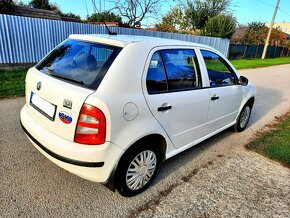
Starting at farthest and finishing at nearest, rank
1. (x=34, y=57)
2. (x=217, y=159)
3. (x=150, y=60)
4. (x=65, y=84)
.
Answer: (x=34, y=57) < (x=217, y=159) < (x=150, y=60) < (x=65, y=84)

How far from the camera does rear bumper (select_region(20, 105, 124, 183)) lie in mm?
2248

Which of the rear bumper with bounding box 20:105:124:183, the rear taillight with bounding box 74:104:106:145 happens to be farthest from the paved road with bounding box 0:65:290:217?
the rear taillight with bounding box 74:104:106:145

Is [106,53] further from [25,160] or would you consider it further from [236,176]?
[236,176]

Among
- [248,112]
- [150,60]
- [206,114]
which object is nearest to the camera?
[150,60]

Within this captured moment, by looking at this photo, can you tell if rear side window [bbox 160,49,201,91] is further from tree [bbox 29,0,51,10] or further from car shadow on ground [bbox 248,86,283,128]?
tree [bbox 29,0,51,10]

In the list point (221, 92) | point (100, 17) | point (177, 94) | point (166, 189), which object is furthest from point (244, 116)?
point (100, 17)

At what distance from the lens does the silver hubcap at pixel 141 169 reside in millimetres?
2629

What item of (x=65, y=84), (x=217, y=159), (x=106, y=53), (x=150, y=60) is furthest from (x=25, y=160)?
(x=217, y=159)

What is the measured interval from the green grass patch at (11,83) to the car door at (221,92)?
4.72 meters

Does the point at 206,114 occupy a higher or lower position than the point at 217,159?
higher

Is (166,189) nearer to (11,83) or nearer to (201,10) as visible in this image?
(11,83)

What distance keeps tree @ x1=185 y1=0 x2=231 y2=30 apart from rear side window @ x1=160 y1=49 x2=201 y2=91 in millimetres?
27305

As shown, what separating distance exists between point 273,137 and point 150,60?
3.52 m

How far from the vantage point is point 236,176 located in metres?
3.37
